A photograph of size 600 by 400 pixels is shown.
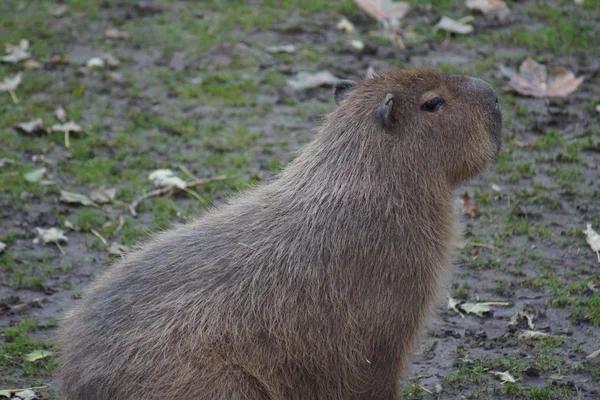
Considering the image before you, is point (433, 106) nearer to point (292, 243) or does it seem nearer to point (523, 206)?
point (292, 243)

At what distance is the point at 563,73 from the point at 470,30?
119 centimetres

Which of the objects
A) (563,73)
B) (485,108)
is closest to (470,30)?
(563,73)

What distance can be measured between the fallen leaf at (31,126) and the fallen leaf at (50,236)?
4.39ft

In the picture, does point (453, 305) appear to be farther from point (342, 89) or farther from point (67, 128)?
point (67, 128)

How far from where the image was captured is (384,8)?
746 cm

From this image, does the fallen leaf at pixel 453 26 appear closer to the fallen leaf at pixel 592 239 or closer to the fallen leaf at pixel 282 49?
the fallen leaf at pixel 282 49

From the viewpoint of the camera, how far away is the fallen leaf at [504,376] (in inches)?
156

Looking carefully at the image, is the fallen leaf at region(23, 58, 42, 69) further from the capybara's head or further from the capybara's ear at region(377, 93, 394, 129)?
the capybara's ear at region(377, 93, 394, 129)

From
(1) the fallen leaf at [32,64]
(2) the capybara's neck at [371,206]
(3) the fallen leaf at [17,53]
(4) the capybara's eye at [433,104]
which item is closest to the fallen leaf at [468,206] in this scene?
(2) the capybara's neck at [371,206]

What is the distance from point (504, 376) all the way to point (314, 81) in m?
3.46

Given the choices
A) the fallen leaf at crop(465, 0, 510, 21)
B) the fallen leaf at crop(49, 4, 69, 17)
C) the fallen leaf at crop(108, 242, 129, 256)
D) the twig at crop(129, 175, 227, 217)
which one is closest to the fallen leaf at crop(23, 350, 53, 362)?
the fallen leaf at crop(108, 242, 129, 256)

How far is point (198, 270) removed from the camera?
3.52 meters

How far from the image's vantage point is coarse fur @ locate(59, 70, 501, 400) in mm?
3311

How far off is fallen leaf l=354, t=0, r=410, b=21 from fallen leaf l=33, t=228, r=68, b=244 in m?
3.62
